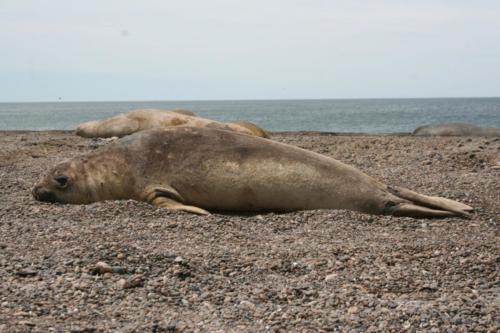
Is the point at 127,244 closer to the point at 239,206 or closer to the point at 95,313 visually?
the point at 95,313

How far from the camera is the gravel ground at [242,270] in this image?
3.49 m

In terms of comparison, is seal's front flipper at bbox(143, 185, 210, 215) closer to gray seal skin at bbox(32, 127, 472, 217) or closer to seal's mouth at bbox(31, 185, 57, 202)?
gray seal skin at bbox(32, 127, 472, 217)

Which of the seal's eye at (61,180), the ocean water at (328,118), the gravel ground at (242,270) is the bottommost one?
the ocean water at (328,118)

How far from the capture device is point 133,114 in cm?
1512

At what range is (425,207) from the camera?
6496mm

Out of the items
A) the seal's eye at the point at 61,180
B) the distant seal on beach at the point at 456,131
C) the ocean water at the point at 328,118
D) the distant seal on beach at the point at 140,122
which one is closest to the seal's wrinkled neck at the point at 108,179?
the seal's eye at the point at 61,180

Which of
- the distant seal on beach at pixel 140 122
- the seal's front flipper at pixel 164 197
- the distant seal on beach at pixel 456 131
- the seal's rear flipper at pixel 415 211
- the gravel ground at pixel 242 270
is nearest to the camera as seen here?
the gravel ground at pixel 242 270

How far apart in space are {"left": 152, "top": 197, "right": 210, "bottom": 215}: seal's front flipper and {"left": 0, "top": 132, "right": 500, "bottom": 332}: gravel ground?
0.13m

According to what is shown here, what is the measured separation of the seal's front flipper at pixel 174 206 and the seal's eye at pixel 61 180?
3.39 ft

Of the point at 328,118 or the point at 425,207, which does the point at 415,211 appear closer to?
the point at 425,207

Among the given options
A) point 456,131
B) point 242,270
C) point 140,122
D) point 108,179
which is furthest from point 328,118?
point 242,270

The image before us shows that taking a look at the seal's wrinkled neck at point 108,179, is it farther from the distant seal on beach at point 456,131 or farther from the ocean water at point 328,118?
the ocean water at point 328,118

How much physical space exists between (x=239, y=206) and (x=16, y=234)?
2.15 meters

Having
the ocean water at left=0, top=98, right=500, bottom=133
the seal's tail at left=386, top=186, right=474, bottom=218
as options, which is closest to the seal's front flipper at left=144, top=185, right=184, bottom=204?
the seal's tail at left=386, top=186, right=474, bottom=218
